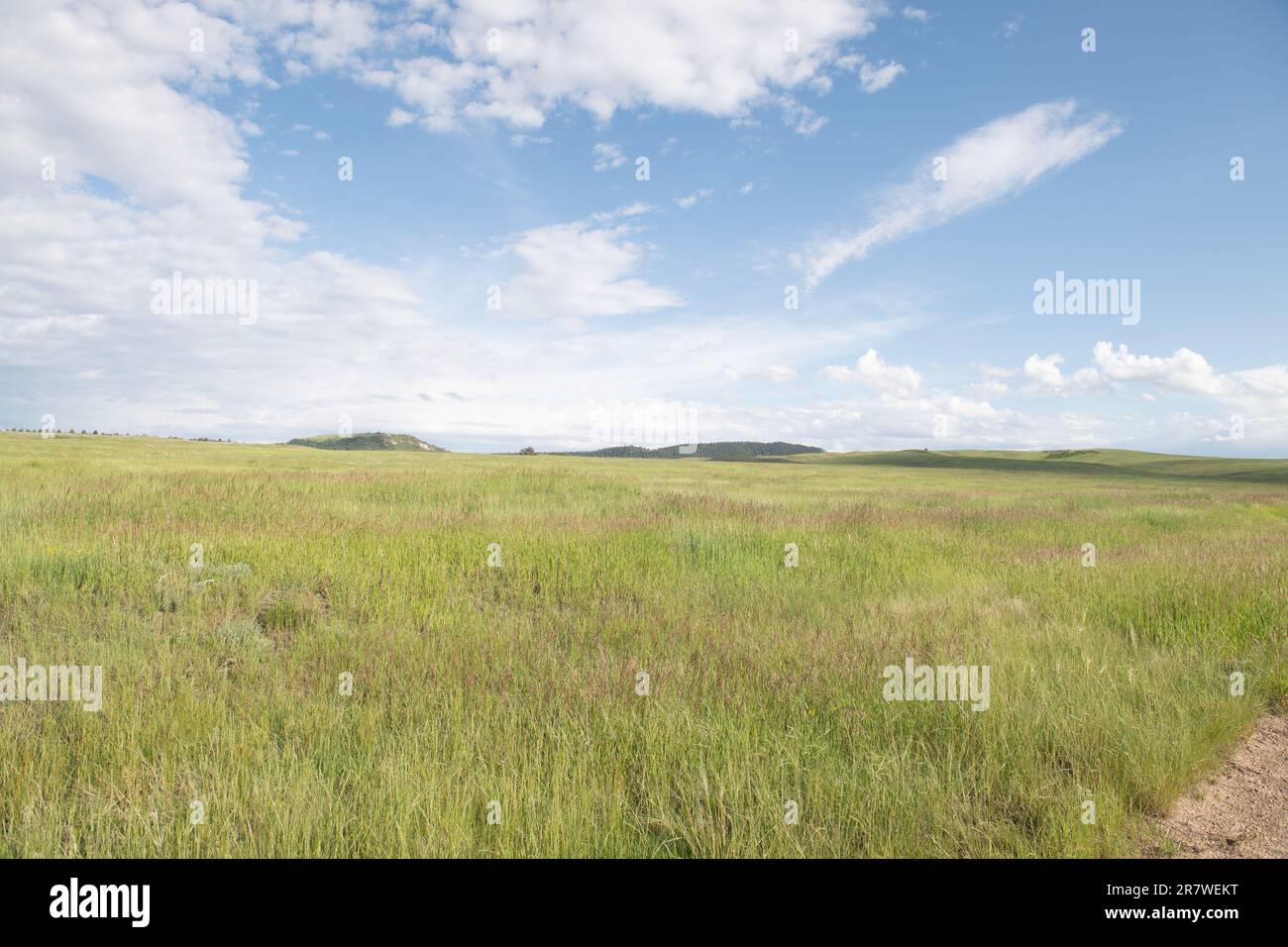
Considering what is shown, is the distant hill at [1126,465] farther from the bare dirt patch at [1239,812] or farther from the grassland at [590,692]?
the bare dirt patch at [1239,812]

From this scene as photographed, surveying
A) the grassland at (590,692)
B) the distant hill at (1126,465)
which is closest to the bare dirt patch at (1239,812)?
the grassland at (590,692)

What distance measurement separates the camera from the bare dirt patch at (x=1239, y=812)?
3172 millimetres

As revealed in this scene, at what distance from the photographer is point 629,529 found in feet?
36.9

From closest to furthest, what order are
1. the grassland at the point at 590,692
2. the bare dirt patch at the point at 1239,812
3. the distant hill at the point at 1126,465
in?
the grassland at the point at 590,692
the bare dirt patch at the point at 1239,812
the distant hill at the point at 1126,465

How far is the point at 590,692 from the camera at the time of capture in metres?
4.39

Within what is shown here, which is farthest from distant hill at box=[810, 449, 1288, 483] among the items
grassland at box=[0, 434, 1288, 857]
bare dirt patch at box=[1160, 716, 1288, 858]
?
bare dirt patch at box=[1160, 716, 1288, 858]

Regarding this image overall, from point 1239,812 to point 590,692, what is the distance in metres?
4.01

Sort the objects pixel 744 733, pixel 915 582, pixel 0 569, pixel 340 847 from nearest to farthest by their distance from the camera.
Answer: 1. pixel 340 847
2. pixel 744 733
3. pixel 0 569
4. pixel 915 582

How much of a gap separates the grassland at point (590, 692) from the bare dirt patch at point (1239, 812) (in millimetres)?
150

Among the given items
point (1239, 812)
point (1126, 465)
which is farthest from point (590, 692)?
point (1126, 465)

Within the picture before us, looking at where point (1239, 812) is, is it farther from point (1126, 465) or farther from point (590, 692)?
point (1126, 465)
